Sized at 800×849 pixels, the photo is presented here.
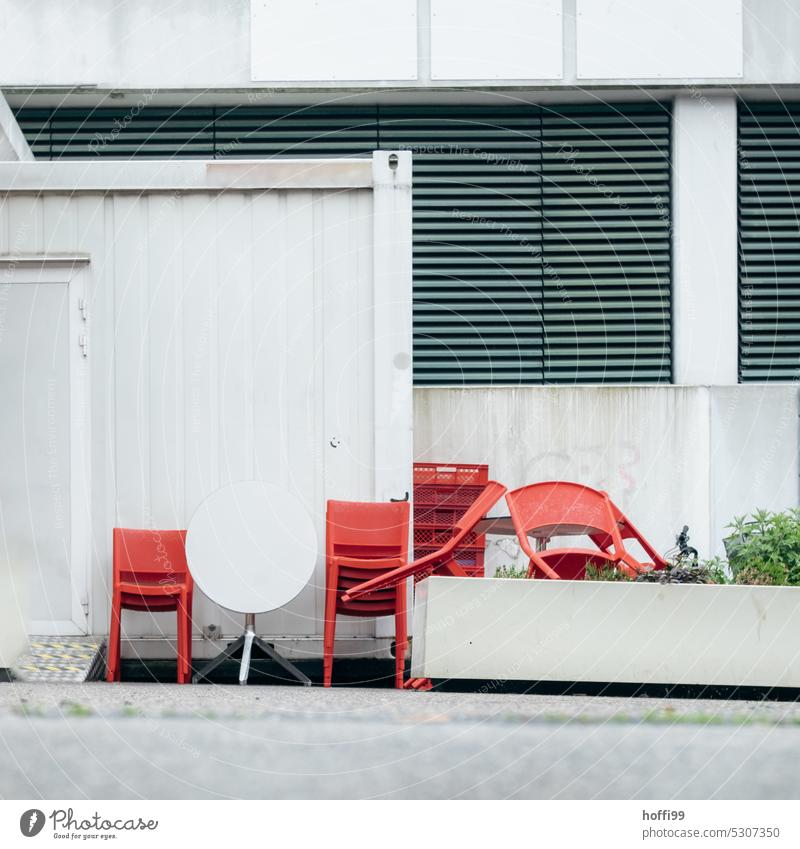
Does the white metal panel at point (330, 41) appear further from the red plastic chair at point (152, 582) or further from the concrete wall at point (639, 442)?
the red plastic chair at point (152, 582)

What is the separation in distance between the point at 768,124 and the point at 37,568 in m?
7.84

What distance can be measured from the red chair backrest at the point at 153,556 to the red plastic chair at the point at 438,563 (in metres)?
1.17

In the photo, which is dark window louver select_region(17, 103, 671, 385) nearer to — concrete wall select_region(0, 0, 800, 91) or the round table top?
concrete wall select_region(0, 0, 800, 91)

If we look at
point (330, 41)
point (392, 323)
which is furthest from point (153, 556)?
point (330, 41)

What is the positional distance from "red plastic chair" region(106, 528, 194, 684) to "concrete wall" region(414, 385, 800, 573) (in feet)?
9.80

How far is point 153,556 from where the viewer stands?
7.86 m

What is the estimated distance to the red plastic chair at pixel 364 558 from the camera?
7586 mm

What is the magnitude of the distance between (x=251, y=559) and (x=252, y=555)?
0.03 metres

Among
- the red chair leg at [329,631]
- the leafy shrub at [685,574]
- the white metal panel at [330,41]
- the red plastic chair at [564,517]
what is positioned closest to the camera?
the leafy shrub at [685,574]

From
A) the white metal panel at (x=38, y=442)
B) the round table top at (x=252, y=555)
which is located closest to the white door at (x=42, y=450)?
the white metal panel at (x=38, y=442)

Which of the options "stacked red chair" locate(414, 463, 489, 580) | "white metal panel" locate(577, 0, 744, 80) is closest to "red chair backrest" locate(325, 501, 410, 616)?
"stacked red chair" locate(414, 463, 489, 580)

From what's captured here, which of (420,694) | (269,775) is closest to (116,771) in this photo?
(269,775)

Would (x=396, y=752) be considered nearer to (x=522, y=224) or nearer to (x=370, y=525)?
(x=370, y=525)

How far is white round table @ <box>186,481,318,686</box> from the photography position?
7559 millimetres
